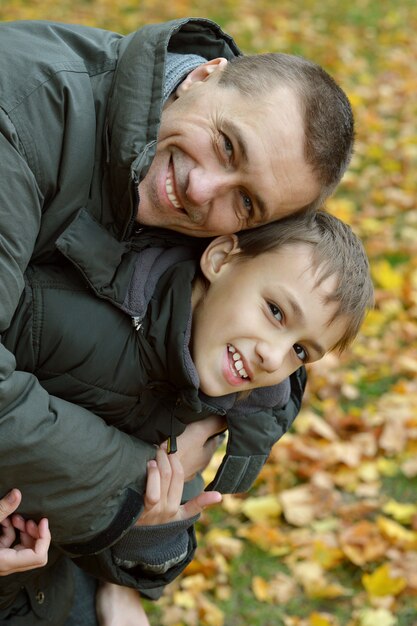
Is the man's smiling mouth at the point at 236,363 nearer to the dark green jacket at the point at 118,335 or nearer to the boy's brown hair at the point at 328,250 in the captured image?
the dark green jacket at the point at 118,335

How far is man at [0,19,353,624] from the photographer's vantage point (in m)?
2.18

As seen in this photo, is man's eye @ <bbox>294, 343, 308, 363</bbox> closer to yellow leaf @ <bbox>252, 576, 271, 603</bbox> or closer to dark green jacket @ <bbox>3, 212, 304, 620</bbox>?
dark green jacket @ <bbox>3, 212, 304, 620</bbox>

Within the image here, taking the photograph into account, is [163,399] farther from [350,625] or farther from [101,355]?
[350,625]

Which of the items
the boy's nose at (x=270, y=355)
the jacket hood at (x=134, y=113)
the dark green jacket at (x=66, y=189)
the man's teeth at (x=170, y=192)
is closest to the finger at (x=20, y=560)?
the dark green jacket at (x=66, y=189)

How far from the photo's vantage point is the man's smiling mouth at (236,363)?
2.48 m

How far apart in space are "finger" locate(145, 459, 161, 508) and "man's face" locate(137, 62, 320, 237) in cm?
71

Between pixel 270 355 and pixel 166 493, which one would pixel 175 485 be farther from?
pixel 270 355

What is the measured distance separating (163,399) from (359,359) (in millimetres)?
2034

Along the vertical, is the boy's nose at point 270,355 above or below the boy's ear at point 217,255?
below

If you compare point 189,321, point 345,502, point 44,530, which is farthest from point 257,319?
point 345,502

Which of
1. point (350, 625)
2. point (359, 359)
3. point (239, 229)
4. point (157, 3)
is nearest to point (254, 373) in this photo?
point (239, 229)

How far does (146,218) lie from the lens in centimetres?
246

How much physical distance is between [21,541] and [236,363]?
763 millimetres

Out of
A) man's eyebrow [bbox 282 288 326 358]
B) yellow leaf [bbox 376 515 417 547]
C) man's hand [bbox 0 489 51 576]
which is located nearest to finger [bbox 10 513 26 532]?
man's hand [bbox 0 489 51 576]
